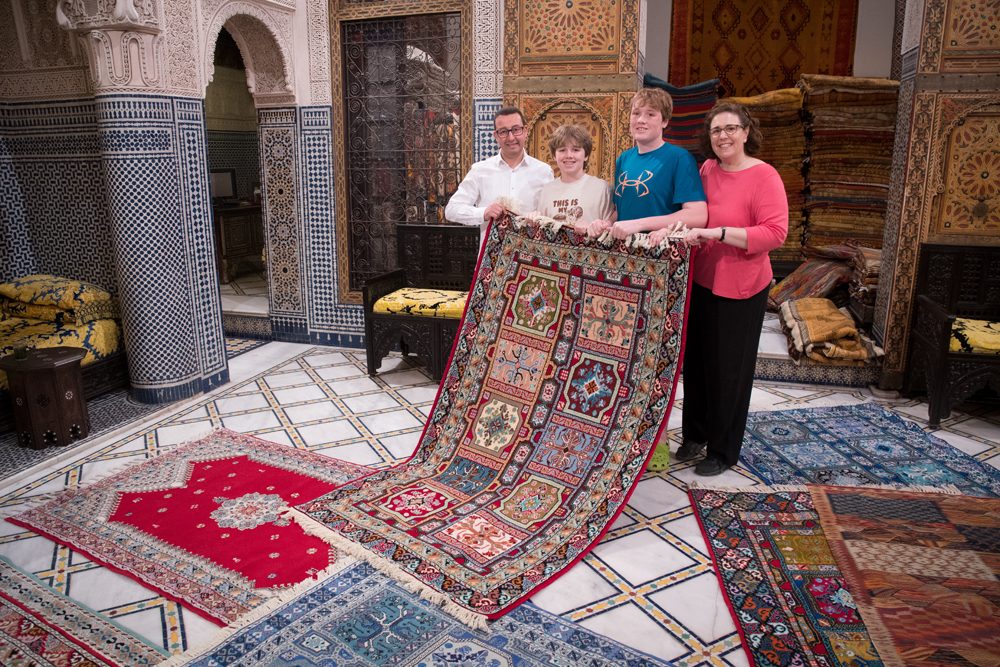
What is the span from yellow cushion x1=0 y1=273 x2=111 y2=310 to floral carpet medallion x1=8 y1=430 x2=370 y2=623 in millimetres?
1341

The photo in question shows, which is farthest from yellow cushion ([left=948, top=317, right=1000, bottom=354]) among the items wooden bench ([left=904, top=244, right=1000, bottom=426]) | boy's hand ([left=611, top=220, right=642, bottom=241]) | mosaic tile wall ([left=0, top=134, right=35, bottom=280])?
mosaic tile wall ([left=0, top=134, right=35, bottom=280])

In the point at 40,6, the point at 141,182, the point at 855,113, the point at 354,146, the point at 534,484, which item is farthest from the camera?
the point at 855,113

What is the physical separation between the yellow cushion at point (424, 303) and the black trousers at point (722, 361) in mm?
1542

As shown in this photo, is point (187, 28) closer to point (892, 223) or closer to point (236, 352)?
point (236, 352)

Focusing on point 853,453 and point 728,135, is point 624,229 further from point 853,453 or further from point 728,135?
point 853,453

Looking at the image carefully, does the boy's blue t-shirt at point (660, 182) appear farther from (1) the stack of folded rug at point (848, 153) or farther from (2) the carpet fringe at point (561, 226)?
(1) the stack of folded rug at point (848, 153)

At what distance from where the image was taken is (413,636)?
1.99 meters

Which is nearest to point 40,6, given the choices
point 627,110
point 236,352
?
point 236,352

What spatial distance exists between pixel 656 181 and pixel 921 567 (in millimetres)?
1559

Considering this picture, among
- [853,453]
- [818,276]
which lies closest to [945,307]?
[853,453]

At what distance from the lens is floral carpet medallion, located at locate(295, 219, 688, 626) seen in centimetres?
235

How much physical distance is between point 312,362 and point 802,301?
334cm

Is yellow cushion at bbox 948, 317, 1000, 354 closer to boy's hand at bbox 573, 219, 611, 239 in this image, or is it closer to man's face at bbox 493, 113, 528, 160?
boy's hand at bbox 573, 219, 611, 239

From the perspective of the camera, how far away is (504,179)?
321cm
